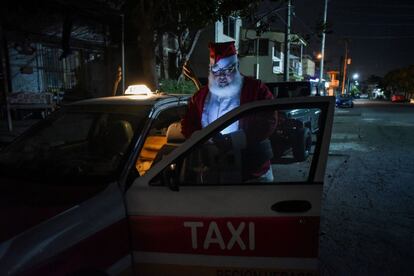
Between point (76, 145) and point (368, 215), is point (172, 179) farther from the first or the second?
point (368, 215)

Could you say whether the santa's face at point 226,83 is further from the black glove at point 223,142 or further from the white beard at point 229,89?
the black glove at point 223,142

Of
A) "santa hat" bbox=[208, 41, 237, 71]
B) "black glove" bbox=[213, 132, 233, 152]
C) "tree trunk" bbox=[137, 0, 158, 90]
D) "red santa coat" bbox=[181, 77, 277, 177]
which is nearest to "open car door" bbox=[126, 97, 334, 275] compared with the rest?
"black glove" bbox=[213, 132, 233, 152]

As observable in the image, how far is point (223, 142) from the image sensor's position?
2.52 meters

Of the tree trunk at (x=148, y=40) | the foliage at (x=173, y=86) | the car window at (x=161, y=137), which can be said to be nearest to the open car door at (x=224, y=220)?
the car window at (x=161, y=137)

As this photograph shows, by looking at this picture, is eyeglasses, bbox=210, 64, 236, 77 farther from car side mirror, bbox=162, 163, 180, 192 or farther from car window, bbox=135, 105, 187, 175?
car side mirror, bbox=162, 163, 180, 192

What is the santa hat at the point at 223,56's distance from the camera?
324cm

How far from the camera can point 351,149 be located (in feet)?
33.3

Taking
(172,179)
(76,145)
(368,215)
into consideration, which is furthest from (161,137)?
(368,215)

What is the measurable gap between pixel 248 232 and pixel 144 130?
1.15m

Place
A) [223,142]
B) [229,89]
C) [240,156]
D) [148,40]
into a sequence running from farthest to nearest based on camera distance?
[148,40] < [229,89] < [240,156] < [223,142]

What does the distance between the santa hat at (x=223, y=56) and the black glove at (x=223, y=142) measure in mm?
943

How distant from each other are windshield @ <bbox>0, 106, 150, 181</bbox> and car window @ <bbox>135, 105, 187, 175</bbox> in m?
0.27

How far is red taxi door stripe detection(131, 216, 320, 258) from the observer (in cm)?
214

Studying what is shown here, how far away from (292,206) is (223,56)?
160cm
